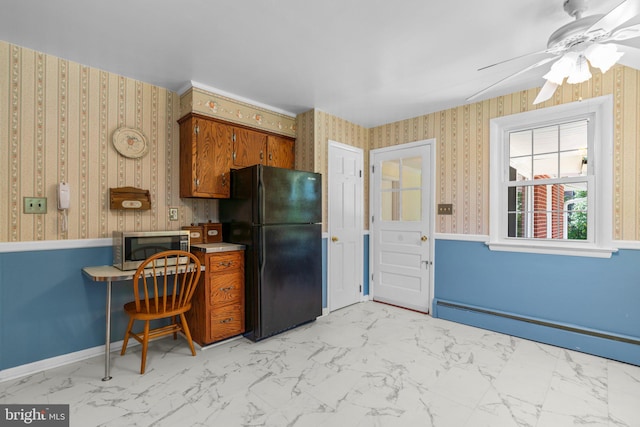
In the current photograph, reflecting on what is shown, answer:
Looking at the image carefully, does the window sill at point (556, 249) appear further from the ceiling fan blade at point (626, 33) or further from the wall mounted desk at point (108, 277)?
the wall mounted desk at point (108, 277)

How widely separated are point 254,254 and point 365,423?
5.16 feet

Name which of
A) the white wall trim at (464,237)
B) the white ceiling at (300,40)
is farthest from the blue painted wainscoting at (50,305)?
the white wall trim at (464,237)

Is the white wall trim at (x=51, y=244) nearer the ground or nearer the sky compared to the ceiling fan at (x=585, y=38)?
nearer the ground

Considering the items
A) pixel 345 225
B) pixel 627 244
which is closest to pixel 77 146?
pixel 345 225

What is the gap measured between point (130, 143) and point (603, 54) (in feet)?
11.1

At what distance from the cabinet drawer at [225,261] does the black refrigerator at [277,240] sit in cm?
9

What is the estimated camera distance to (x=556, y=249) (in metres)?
2.71

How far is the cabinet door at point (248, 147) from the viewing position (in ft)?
10.2

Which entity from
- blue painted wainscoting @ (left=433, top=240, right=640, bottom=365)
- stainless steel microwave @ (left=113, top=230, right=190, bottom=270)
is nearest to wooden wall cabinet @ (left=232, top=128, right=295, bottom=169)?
stainless steel microwave @ (left=113, top=230, right=190, bottom=270)

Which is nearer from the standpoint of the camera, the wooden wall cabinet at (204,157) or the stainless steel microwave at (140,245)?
the stainless steel microwave at (140,245)

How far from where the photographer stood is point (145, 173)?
2750mm

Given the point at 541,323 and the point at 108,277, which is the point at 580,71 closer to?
the point at 541,323

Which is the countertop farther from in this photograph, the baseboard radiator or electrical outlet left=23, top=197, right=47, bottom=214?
the baseboard radiator

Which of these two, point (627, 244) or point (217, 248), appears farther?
point (217, 248)
